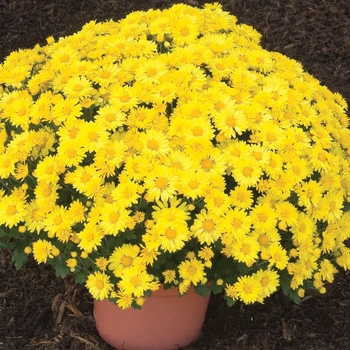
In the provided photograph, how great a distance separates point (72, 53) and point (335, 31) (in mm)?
2970

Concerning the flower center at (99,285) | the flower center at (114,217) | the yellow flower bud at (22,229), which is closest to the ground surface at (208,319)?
the flower center at (99,285)

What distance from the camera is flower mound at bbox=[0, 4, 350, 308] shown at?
2260 millimetres

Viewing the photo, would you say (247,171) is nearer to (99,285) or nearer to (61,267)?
(99,285)

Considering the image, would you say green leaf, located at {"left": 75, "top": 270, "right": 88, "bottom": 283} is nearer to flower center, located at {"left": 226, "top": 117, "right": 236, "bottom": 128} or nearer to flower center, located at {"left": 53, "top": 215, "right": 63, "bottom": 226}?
flower center, located at {"left": 53, "top": 215, "right": 63, "bottom": 226}

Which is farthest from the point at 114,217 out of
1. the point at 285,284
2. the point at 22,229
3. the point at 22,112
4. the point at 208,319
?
the point at 208,319

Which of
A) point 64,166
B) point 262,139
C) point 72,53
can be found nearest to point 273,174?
point 262,139

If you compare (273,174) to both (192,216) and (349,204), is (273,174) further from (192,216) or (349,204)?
(349,204)

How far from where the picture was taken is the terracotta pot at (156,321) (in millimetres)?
2771

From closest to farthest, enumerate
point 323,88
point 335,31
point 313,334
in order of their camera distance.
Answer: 1. point 323,88
2. point 313,334
3. point 335,31

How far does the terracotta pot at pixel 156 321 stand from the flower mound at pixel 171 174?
0.92ft

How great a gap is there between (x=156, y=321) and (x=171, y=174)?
2.93 feet

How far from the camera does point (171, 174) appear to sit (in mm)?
2234

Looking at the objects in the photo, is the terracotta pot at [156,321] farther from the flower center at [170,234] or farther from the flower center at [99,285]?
the flower center at [170,234]

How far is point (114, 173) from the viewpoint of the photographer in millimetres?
2283
